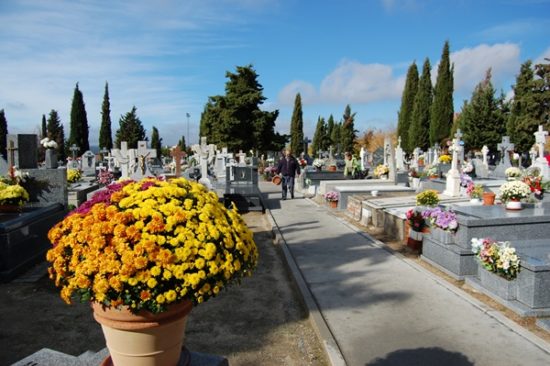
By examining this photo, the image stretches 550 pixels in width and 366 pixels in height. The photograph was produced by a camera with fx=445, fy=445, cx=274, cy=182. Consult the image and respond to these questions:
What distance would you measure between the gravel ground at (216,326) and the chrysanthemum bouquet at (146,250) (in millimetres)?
2079

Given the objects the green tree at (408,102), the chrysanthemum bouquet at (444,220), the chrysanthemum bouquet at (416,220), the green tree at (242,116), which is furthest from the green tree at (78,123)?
the chrysanthemum bouquet at (444,220)

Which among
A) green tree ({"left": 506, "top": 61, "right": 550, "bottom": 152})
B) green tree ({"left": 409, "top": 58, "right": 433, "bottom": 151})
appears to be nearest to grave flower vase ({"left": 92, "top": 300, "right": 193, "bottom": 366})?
green tree ({"left": 506, "top": 61, "right": 550, "bottom": 152})

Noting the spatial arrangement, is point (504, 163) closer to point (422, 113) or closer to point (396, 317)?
point (422, 113)

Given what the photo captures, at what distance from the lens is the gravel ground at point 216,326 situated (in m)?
4.29

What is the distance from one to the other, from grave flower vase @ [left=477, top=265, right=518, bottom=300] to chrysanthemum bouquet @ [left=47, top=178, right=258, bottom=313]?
4056mm

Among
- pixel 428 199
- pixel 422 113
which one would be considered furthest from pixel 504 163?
pixel 422 113

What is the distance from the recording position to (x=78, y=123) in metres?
49.0

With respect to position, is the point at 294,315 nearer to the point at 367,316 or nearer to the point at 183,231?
the point at 367,316

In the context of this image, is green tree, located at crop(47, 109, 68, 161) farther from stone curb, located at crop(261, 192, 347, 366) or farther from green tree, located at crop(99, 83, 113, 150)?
stone curb, located at crop(261, 192, 347, 366)

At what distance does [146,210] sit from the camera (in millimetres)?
2367

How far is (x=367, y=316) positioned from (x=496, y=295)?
172cm

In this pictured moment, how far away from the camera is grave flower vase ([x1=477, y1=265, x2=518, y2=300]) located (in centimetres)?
526

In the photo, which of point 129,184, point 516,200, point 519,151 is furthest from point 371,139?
point 129,184

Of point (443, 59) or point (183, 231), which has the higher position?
point (443, 59)
